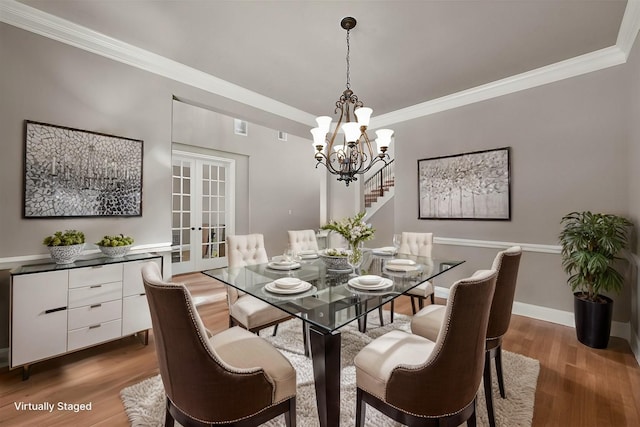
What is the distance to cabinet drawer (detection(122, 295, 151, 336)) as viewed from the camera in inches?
94.3

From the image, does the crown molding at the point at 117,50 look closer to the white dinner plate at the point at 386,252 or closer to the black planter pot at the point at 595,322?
Answer: the white dinner plate at the point at 386,252

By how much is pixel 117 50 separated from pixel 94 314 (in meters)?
2.34

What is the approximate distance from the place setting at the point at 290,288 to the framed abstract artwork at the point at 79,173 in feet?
6.18

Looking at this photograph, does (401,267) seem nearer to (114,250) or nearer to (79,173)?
(114,250)

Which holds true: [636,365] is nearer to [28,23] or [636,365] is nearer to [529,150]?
[529,150]

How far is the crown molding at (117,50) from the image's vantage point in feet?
7.05

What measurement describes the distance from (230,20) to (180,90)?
1.12 meters

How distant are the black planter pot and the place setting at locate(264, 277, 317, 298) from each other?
8.39 ft

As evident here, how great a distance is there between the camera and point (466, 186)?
3600 mm

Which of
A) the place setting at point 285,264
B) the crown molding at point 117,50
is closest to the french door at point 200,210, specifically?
the crown molding at point 117,50

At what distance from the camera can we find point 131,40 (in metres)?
2.57

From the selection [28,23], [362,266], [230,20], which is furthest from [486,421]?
[28,23]

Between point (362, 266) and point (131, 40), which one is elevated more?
point (131, 40)

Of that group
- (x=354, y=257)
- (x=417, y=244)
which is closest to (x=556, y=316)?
(x=417, y=244)
